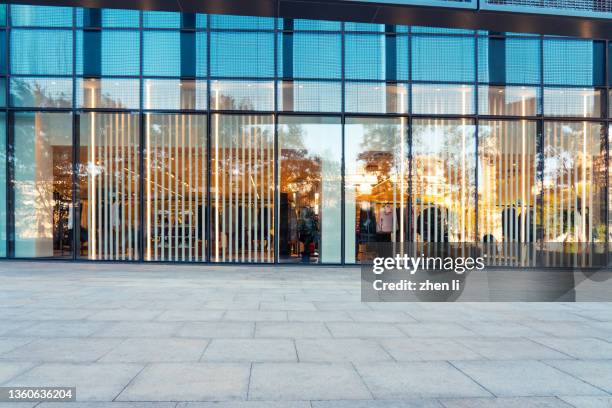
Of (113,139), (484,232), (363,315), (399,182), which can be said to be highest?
(113,139)

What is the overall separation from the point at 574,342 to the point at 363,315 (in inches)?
130

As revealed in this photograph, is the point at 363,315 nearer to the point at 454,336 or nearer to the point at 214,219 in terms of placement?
the point at 454,336

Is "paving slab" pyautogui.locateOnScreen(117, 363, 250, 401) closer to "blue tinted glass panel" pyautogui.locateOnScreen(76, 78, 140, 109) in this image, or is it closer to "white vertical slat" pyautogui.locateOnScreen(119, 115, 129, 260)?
"white vertical slat" pyautogui.locateOnScreen(119, 115, 129, 260)

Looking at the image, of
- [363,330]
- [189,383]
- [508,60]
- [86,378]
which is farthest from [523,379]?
[508,60]

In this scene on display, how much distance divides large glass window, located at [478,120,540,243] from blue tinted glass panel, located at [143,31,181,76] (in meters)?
10.4

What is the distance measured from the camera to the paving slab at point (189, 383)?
4.53 metres

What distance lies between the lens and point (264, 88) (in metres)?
15.4

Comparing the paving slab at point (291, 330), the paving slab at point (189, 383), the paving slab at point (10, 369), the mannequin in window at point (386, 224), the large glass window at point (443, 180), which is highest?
the large glass window at point (443, 180)

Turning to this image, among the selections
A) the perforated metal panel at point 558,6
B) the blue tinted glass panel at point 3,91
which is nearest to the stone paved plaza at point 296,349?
the perforated metal panel at point 558,6

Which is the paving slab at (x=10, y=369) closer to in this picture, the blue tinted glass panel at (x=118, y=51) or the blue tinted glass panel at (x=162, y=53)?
the blue tinted glass panel at (x=162, y=53)

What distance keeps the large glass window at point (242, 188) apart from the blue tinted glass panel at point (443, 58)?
5278 mm

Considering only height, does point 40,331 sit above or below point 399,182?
below

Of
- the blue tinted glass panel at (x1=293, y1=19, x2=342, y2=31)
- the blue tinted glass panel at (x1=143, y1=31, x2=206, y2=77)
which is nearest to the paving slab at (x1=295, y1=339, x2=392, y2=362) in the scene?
the blue tinted glass panel at (x1=143, y1=31, x2=206, y2=77)

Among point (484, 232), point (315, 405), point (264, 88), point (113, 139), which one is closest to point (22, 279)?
point (113, 139)
